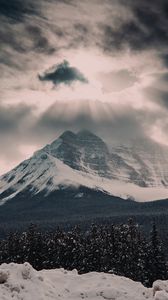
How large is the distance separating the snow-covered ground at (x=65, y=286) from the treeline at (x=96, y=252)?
5329 cm

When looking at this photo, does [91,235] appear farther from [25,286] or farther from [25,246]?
[25,286]

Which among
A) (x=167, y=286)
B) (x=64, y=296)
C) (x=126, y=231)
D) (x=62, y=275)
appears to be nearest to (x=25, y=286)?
(x=64, y=296)

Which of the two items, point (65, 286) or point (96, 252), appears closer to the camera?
point (65, 286)

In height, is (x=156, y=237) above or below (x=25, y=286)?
above

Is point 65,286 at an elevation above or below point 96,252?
below

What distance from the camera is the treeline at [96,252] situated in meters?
92.8

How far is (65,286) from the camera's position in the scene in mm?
38188

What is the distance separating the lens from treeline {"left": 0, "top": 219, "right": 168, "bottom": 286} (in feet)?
305

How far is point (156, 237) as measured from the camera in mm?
93438

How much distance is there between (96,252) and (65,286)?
191ft

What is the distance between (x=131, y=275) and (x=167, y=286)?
59.3m

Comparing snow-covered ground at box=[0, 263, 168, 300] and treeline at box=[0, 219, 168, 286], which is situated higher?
treeline at box=[0, 219, 168, 286]

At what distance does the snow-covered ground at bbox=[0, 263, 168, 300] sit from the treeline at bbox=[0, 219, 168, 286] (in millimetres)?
53294

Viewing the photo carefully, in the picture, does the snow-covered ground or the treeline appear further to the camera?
the treeline
